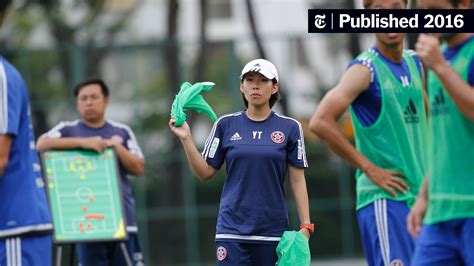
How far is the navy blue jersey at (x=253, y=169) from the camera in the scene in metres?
8.65

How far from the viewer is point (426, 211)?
6930mm

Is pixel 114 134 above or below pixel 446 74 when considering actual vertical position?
below

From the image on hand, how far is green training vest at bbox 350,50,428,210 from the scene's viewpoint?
8445mm

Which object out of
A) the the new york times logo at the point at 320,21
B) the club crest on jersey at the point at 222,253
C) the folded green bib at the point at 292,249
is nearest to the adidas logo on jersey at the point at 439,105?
the folded green bib at the point at 292,249

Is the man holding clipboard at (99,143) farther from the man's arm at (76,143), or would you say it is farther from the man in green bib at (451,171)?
the man in green bib at (451,171)

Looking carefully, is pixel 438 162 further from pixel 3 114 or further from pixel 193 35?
pixel 193 35

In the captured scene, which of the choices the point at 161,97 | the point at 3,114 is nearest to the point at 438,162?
the point at 3,114

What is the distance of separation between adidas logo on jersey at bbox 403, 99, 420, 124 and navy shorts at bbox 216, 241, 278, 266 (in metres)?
1.18

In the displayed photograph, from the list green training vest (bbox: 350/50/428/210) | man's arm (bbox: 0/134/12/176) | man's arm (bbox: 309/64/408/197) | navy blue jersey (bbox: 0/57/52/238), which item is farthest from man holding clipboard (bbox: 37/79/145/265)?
man's arm (bbox: 0/134/12/176)

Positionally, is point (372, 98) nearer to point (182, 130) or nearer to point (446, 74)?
point (182, 130)

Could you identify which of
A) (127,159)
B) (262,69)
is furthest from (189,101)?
(127,159)

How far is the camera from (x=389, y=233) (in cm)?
837

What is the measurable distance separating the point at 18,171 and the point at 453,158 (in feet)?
7.67

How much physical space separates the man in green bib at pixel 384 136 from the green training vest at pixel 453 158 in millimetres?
1626
